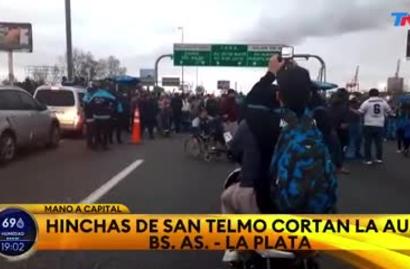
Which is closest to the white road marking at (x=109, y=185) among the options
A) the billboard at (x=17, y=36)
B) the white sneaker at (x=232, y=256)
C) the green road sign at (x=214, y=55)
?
the white sneaker at (x=232, y=256)

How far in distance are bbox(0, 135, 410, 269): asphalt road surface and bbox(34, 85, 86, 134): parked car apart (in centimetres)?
459

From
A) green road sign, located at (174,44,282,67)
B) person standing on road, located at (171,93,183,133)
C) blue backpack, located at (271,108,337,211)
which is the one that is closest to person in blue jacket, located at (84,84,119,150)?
person standing on road, located at (171,93,183,133)

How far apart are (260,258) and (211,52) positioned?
40.0 meters

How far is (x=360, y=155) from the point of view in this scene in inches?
684

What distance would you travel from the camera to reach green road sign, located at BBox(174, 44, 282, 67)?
42.8 m

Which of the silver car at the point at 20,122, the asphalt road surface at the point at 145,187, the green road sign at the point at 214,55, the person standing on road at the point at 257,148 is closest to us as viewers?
the person standing on road at the point at 257,148

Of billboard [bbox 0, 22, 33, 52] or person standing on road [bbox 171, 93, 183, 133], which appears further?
billboard [bbox 0, 22, 33, 52]

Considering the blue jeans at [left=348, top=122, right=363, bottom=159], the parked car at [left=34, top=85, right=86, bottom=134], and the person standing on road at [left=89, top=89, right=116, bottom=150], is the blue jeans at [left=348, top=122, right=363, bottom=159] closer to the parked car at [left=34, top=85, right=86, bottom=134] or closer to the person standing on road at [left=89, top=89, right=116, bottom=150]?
the person standing on road at [left=89, top=89, right=116, bottom=150]

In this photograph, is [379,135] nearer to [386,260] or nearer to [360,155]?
[360,155]

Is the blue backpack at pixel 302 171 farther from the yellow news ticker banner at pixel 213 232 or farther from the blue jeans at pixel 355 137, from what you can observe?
the blue jeans at pixel 355 137

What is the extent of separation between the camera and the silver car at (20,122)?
14.5 meters

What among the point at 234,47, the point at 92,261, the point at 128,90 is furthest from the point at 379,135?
the point at 234,47

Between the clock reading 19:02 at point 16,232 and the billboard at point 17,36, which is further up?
the billboard at point 17,36

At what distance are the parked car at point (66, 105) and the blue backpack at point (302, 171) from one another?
63.6 feet
